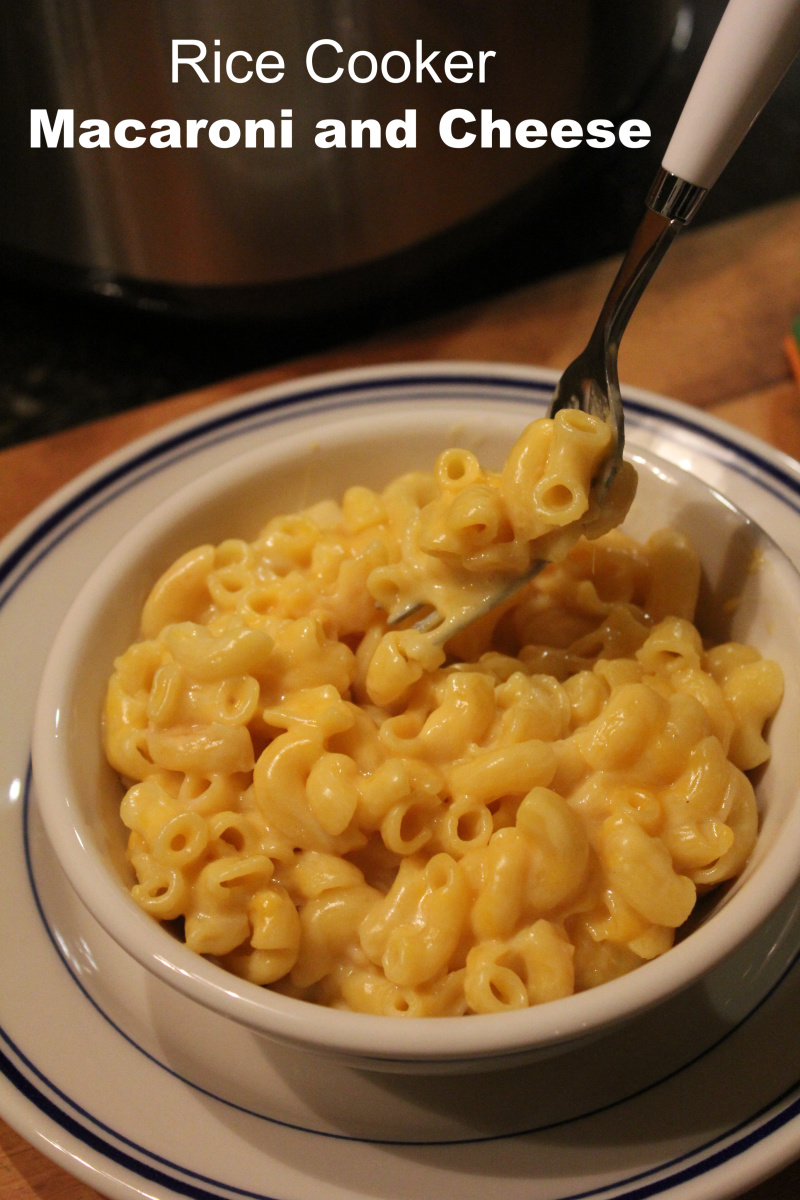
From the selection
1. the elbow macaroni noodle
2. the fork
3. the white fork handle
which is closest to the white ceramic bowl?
the elbow macaroni noodle

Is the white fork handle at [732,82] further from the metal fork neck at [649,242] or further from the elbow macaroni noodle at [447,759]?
the elbow macaroni noodle at [447,759]

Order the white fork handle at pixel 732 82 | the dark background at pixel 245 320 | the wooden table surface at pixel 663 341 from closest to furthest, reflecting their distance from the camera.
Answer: the white fork handle at pixel 732 82, the wooden table surface at pixel 663 341, the dark background at pixel 245 320

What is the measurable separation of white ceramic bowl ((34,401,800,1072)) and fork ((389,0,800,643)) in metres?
0.20

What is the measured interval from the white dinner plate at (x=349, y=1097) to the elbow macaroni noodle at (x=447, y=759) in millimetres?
85

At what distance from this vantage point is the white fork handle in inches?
32.8

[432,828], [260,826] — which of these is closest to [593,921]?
[432,828]

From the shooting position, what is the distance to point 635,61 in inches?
72.7

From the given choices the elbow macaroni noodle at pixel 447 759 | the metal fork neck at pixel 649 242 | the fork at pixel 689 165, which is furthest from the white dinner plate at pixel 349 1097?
the metal fork neck at pixel 649 242

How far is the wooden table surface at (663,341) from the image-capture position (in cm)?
170

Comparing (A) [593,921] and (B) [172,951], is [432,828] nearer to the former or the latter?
(A) [593,921]

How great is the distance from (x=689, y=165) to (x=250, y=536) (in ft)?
2.33

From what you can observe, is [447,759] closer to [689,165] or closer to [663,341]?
[689,165]

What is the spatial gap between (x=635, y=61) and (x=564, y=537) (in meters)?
1.22

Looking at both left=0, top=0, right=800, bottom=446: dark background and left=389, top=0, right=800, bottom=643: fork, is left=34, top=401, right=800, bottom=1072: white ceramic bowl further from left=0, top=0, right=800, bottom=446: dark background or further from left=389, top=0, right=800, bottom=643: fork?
left=0, top=0, right=800, bottom=446: dark background
